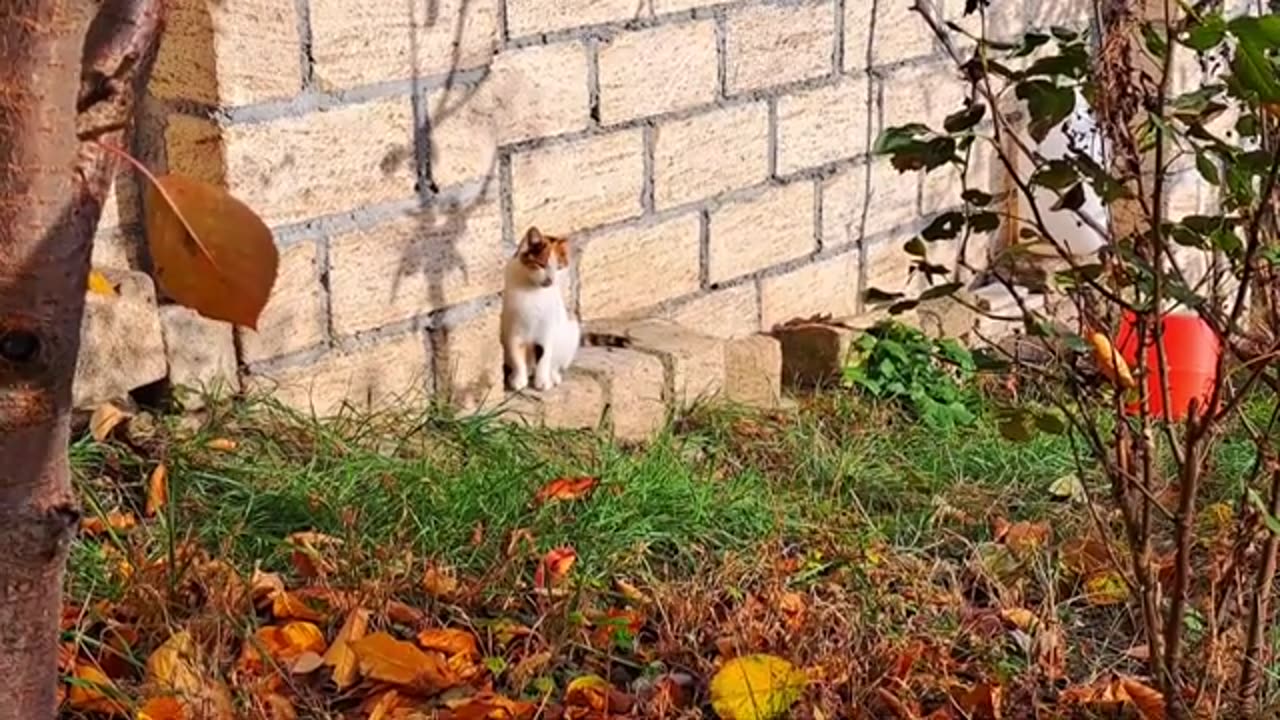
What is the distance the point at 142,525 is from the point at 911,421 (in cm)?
235

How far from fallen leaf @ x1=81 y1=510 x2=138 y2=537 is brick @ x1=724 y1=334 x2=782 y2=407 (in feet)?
6.70

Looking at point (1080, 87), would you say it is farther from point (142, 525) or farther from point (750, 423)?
point (750, 423)

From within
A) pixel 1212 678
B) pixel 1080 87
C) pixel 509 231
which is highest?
pixel 1080 87

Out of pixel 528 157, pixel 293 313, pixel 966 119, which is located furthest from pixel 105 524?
pixel 528 157

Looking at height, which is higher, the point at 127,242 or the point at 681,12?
the point at 681,12

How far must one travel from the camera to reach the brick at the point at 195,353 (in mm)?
3354

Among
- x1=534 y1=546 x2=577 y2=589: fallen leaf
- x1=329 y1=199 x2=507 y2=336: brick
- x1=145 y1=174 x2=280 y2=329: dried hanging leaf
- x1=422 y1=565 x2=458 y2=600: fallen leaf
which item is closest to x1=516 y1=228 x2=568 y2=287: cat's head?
x1=329 y1=199 x2=507 y2=336: brick

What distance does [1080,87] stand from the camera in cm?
232

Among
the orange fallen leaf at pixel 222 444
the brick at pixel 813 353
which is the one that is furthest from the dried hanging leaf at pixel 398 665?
the brick at pixel 813 353

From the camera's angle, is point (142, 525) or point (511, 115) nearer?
point (142, 525)

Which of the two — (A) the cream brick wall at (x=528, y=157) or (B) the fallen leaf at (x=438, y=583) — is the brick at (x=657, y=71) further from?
(B) the fallen leaf at (x=438, y=583)

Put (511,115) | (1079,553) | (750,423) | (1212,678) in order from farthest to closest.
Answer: (750,423), (511,115), (1079,553), (1212,678)

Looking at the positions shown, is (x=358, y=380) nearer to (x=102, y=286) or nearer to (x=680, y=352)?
(x=102, y=286)

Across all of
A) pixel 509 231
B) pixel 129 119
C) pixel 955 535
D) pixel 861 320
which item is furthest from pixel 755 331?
pixel 129 119
